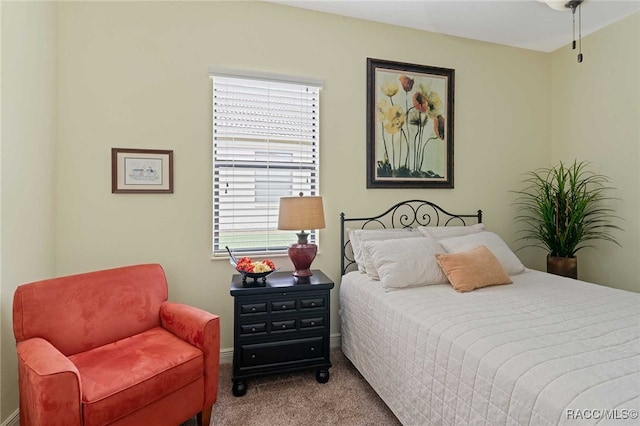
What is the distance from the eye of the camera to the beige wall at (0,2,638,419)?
7.64 feet

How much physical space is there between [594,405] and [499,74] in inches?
128

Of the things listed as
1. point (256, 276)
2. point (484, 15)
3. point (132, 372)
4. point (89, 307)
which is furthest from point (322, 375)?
point (484, 15)

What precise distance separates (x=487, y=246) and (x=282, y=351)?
5.74 feet

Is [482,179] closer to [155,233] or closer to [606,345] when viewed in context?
[606,345]

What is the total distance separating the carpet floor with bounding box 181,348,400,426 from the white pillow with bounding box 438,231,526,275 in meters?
1.20

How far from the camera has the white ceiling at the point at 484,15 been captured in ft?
8.86

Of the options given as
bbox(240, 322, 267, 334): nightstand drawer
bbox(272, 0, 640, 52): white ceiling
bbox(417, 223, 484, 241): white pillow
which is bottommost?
bbox(240, 322, 267, 334): nightstand drawer

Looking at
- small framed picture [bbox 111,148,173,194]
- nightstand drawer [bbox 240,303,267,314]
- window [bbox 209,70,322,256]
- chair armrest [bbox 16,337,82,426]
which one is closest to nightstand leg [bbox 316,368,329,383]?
nightstand drawer [bbox 240,303,267,314]

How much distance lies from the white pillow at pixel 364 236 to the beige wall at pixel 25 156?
6.95 feet

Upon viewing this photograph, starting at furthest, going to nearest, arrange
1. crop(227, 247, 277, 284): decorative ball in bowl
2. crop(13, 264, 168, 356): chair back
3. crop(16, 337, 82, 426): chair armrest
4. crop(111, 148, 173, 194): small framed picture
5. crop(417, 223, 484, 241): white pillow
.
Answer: crop(417, 223, 484, 241): white pillow → crop(111, 148, 173, 194): small framed picture → crop(227, 247, 277, 284): decorative ball in bowl → crop(13, 264, 168, 356): chair back → crop(16, 337, 82, 426): chair armrest

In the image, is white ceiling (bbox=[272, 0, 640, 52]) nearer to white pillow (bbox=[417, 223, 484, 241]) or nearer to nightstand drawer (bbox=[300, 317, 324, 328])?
Answer: white pillow (bbox=[417, 223, 484, 241])

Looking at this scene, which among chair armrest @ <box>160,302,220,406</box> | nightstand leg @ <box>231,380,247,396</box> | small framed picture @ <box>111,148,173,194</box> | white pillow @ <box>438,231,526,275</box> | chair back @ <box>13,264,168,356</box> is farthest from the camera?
white pillow @ <box>438,231,526,275</box>

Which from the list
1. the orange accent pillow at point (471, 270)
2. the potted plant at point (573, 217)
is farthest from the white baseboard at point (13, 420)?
the potted plant at point (573, 217)

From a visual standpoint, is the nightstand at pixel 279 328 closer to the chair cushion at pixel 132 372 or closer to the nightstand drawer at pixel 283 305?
the nightstand drawer at pixel 283 305
